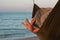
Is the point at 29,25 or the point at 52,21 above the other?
the point at 52,21

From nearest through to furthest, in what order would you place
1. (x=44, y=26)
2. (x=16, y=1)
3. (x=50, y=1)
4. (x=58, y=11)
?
(x=58, y=11), (x=44, y=26), (x=50, y=1), (x=16, y=1)

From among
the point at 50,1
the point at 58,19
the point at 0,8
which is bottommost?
the point at 0,8

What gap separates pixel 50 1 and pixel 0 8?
695cm

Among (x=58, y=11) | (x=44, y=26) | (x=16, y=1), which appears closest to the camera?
(x=58, y=11)

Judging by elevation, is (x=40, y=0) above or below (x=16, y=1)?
above

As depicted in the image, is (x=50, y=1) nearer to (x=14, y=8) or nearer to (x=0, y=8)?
(x=14, y=8)

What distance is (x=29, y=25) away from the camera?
1420mm

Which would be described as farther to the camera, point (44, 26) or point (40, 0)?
point (40, 0)

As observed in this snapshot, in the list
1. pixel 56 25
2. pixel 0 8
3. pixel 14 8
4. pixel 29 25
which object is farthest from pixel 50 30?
pixel 0 8

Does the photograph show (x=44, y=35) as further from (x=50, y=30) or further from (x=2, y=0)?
(x=2, y=0)

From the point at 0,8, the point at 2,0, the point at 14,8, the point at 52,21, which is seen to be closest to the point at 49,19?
the point at 52,21

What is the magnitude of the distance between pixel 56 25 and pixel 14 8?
809 cm

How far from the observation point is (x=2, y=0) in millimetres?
10156

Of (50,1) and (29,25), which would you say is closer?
(29,25)
